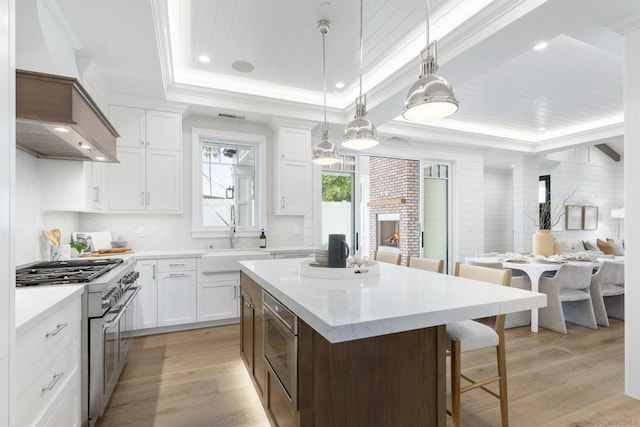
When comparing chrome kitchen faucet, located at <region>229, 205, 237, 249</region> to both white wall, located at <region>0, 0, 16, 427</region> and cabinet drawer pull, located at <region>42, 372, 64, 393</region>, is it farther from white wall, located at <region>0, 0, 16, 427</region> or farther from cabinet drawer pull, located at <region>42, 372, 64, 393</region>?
white wall, located at <region>0, 0, 16, 427</region>

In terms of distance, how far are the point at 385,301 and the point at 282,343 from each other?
55 centimetres

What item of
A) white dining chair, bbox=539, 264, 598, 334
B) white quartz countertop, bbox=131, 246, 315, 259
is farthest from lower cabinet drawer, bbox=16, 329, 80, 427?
white dining chair, bbox=539, 264, 598, 334

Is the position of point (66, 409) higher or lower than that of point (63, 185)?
lower

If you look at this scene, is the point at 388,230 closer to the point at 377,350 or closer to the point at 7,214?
the point at 377,350

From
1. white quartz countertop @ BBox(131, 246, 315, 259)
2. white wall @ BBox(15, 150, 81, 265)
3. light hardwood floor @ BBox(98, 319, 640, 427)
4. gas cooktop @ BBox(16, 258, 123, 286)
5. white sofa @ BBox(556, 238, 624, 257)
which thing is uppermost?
white wall @ BBox(15, 150, 81, 265)

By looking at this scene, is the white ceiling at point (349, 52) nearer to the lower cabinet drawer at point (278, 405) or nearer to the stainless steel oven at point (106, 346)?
the stainless steel oven at point (106, 346)

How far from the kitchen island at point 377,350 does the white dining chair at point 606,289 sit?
336cm

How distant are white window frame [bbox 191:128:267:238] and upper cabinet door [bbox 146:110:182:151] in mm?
365

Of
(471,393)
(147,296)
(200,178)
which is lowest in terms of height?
(471,393)

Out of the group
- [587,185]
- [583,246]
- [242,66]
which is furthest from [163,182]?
[587,185]

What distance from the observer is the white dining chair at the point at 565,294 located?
366 cm

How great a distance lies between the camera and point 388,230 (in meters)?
7.29

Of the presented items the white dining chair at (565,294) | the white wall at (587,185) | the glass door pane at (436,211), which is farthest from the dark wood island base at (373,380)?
the white wall at (587,185)

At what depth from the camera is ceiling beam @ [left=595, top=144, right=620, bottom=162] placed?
8423 mm
